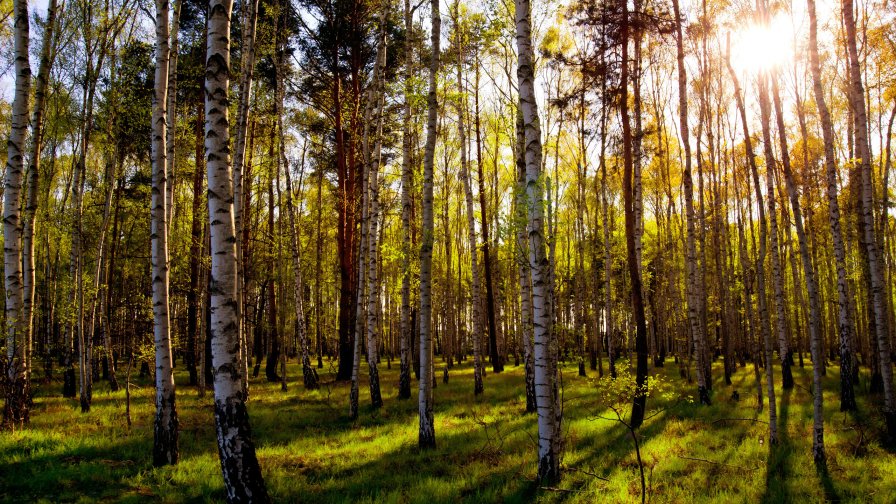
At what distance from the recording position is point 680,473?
7492mm

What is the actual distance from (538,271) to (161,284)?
5618mm

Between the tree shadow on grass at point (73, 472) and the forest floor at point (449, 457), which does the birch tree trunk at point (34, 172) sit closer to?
the forest floor at point (449, 457)

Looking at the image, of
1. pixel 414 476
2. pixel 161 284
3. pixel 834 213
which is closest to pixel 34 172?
pixel 161 284

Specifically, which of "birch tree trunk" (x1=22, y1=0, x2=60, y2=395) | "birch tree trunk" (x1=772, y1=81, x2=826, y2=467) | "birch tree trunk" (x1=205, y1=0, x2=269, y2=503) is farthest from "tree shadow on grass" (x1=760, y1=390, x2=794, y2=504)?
"birch tree trunk" (x1=22, y1=0, x2=60, y2=395)

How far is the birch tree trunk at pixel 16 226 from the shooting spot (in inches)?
336

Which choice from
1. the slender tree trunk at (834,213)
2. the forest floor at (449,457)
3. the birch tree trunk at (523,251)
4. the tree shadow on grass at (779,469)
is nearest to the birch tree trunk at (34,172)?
the forest floor at (449,457)

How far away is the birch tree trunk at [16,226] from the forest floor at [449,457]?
102 cm

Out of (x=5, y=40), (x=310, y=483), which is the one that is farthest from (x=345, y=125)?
(x=310, y=483)

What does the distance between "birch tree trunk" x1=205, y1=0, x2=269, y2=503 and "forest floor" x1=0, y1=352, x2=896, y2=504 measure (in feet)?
4.61

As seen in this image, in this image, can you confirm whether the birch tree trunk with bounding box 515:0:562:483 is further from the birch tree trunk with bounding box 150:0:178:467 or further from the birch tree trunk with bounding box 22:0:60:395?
the birch tree trunk with bounding box 22:0:60:395

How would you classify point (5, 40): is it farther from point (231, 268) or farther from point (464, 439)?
point (464, 439)

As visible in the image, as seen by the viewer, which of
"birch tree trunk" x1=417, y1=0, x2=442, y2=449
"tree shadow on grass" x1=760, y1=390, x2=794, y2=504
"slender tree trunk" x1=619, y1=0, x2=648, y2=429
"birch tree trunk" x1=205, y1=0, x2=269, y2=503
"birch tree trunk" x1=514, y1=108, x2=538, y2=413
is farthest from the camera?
"slender tree trunk" x1=619, y1=0, x2=648, y2=429

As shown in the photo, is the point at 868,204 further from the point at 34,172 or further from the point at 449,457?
the point at 34,172

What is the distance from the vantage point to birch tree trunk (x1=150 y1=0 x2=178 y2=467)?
23.2 feet
